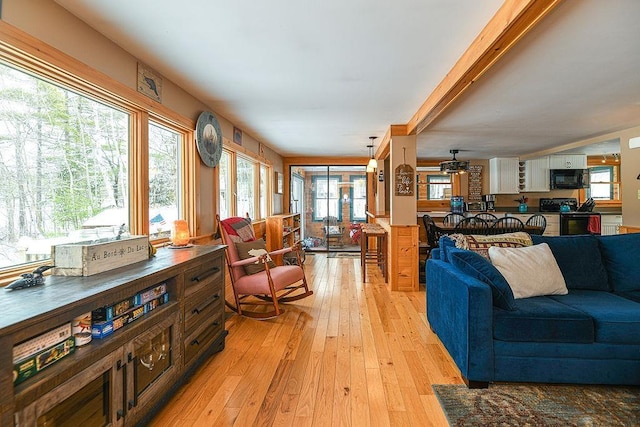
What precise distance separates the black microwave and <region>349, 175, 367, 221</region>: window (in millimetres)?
4179

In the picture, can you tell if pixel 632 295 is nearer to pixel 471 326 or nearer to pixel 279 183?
pixel 471 326

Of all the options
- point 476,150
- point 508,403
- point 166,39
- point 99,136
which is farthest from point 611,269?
point 476,150

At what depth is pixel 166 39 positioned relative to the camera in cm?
213

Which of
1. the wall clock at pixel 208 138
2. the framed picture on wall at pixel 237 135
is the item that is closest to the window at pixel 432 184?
the framed picture on wall at pixel 237 135

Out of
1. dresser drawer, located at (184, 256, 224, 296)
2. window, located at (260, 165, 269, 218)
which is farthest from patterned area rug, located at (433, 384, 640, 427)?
window, located at (260, 165, 269, 218)

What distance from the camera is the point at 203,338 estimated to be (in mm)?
2252

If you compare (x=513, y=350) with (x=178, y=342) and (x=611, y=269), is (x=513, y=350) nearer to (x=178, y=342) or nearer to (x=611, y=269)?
(x=611, y=269)

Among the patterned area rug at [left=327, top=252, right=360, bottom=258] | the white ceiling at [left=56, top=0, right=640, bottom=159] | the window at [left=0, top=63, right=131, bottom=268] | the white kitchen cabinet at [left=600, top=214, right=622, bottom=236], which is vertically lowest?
the patterned area rug at [left=327, top=252, right=360, bottom=258]

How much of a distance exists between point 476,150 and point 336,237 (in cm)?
360

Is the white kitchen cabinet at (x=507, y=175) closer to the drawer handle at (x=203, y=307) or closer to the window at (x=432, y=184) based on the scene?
the window at (x=432, y=184)

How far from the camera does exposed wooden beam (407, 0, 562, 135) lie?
1.64 metres

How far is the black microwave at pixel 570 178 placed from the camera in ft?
23.1

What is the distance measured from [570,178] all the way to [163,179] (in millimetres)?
8044

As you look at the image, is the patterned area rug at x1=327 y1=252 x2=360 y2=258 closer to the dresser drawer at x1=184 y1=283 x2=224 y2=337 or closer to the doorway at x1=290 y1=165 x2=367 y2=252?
the doorway at x1=290 y1=165 x2=367 y2=252
